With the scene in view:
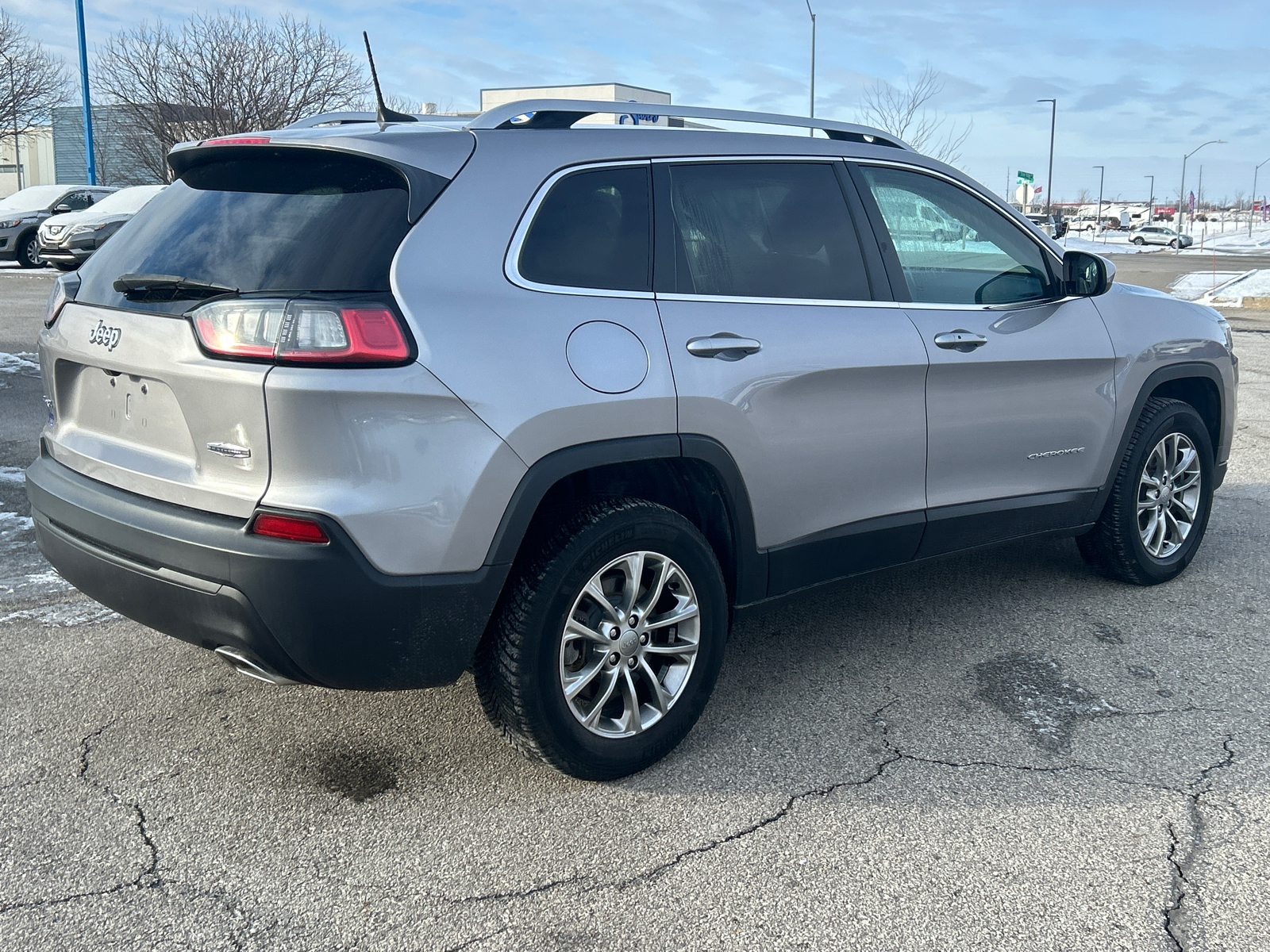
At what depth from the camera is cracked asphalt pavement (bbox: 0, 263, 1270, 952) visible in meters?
2.52

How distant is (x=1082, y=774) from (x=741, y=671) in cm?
119

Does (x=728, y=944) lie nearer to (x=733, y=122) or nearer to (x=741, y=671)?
(x=741, y=671)

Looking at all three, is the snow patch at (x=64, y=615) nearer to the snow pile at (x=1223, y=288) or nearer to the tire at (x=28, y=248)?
the snow pile at (x=1223, y=288)

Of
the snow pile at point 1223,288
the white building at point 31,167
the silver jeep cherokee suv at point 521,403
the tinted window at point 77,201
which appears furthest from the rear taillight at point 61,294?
the white building at point 31,167

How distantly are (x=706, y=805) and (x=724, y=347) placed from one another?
129cm

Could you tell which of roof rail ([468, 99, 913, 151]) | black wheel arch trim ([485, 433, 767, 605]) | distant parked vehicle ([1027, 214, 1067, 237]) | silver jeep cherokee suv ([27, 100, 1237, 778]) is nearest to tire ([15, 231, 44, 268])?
distant parked vehicle ([1027, 214, 1067, 237])

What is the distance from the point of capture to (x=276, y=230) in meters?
2.80

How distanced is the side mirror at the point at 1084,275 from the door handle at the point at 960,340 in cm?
65

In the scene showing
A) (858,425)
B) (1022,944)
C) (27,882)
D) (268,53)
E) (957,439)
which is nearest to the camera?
(1022,944)

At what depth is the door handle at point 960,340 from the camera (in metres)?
3.83

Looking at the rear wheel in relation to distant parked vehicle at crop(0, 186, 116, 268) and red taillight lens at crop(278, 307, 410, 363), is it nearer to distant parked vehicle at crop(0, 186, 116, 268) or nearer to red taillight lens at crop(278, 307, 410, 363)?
distant parked vehicle at crop(0, 186, 116, 268)

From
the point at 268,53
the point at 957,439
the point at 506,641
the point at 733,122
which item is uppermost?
the point at 268,53

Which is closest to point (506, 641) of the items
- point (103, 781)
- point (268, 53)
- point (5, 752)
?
point (103, 781)

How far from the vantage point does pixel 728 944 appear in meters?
2.46
